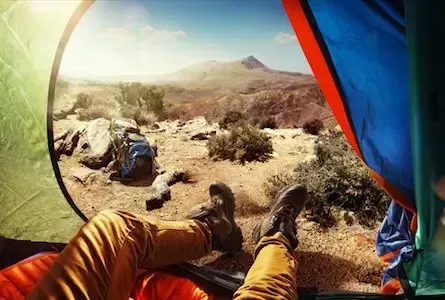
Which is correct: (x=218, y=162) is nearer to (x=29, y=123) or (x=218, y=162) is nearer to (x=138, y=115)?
(x=138, y=115)

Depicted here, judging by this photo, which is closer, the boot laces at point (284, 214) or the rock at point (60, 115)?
the boot laces at point (284, 214)

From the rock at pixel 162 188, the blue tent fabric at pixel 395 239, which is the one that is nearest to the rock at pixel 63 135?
the rock at pixel 162 188

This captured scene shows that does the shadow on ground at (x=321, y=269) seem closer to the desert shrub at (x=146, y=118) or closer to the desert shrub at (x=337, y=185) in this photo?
the desert shrub at (x=337, y=185)

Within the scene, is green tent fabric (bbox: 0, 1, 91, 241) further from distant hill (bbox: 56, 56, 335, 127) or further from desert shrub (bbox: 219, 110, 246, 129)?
desert shrub (bbox: 219, 110, 246, 129)

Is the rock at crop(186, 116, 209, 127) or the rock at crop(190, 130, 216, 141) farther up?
the rock at crop(186, 116, 209, 127)

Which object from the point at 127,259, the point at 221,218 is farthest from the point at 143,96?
the point at 127,259

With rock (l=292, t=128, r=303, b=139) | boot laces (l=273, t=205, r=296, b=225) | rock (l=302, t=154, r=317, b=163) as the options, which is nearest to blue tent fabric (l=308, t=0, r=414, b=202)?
boot laces (l=273, t=205, r=296, b=225)
